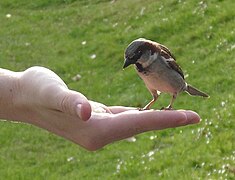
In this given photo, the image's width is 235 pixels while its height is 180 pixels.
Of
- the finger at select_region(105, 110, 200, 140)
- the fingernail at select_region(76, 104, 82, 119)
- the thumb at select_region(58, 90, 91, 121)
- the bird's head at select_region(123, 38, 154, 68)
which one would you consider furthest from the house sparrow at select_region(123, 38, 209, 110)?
the fingernail at select_region(76, 104, 82, 119)

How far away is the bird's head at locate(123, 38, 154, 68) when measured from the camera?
5406 mm

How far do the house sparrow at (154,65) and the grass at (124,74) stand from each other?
246cm

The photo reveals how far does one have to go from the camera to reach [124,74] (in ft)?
42.2

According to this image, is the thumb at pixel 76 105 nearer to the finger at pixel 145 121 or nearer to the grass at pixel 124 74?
the finger at pixel 145 121

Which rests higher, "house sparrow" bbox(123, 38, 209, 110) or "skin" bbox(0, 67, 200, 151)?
"skin" bbox(0, 67, 200, 151)

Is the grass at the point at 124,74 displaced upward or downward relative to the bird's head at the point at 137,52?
downward

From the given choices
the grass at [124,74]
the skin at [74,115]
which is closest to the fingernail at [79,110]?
the skin at [74,115]

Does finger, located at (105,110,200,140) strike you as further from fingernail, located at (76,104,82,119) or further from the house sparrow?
the house sparrow

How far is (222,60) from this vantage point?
1136 cm

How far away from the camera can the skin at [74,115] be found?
4051 millimetres

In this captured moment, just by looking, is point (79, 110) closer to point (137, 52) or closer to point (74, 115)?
point (74, 115)

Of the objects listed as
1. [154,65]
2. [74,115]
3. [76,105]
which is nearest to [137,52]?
[154,65]

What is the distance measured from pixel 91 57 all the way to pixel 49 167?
5.04 metres

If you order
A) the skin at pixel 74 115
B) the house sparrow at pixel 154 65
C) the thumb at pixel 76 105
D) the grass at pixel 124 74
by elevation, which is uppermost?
the thumb at pixel 76 105
